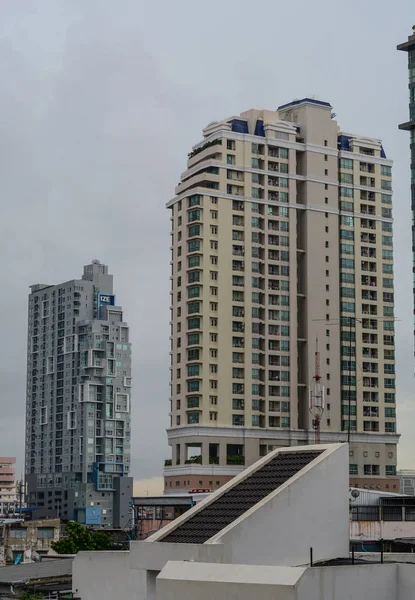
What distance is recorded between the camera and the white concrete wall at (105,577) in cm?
3797

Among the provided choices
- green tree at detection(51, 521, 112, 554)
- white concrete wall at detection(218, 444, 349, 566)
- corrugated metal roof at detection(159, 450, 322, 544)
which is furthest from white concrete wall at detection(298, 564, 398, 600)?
green tree at detection(51, 521, 112, 554)

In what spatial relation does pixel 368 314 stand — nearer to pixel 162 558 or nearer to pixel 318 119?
pixel 318 119

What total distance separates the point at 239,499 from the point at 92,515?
531 feet

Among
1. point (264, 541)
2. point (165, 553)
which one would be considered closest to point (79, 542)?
point (165, 553)

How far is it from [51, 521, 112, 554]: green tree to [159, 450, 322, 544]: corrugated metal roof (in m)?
54.3

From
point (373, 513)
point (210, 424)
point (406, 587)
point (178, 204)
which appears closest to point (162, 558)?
point (406, 587)

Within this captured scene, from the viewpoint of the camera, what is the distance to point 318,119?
128625mm

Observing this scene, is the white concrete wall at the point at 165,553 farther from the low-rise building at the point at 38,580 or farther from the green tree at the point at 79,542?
the green tree at the point at 79,542

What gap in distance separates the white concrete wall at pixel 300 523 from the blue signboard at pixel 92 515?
16261cm

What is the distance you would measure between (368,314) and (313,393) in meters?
15.9

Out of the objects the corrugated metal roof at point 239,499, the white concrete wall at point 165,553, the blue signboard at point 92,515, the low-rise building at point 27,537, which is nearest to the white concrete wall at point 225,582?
the white concrete wall at point 165,553

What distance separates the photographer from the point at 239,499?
38469mm

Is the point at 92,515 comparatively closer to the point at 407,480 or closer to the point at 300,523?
the point at 407,480

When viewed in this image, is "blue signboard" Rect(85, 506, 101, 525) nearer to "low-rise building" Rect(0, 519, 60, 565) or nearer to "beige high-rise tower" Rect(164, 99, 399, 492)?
"low-rise building" Rect(0, 519, 60, 565)
